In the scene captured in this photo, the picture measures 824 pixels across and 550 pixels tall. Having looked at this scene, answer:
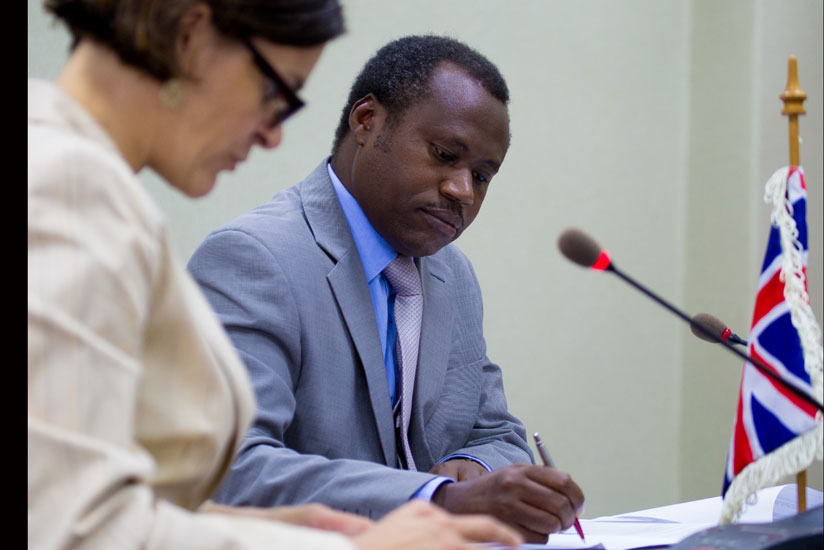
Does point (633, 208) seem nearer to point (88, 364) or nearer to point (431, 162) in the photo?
point (431, 162)

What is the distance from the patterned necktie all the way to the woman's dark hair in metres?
0.92

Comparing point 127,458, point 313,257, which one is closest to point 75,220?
point 127,458

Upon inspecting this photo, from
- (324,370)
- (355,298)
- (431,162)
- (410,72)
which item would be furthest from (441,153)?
(324,370)

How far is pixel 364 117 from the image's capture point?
179 centimetres

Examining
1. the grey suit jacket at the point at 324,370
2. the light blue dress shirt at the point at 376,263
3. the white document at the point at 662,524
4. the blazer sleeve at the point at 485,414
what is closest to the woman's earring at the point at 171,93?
the grey suit jacket at the point at 324,370

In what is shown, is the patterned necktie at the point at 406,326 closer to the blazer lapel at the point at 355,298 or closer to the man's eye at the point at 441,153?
the blazer lapel at the point at 355,298

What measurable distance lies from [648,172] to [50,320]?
2.93m

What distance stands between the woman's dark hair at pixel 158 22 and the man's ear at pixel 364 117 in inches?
35.2

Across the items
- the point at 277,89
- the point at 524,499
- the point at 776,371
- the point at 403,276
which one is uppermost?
the point at 277,89

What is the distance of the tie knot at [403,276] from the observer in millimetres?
1774

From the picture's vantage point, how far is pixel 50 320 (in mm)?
641

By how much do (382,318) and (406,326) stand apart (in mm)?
63

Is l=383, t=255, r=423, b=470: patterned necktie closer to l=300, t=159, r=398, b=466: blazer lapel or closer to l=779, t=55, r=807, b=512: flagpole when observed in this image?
l=300, t=159, r=398, b=466: blazer lapel

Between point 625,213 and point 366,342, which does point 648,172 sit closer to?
point 625,213
